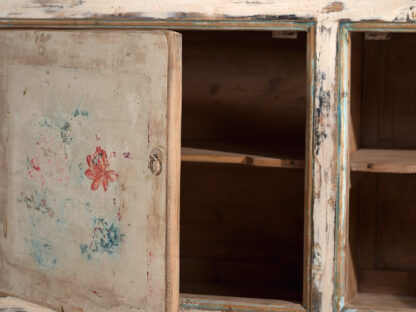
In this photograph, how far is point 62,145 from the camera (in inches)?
65.2

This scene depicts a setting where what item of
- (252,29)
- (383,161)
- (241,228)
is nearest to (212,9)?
(252,29)

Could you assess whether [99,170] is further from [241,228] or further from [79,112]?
[241,228]

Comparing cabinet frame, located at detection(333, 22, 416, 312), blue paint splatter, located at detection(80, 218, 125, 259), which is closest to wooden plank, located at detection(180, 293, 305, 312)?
cabinet frame, located at detection(333, 22, 416, 312)

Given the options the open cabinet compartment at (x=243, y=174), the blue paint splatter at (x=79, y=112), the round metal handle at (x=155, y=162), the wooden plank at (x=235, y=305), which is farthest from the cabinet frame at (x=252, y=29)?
the open cabinet compartment at (x=243, y=174)

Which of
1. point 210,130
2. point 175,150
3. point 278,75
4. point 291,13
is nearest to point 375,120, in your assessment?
point 278,75

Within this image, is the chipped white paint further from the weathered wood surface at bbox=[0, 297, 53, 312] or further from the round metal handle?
the weathered wood surface at bbox=[0, 297, 53, 312]

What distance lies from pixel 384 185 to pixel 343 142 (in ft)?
2.07

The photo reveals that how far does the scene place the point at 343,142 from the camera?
1.66 metres

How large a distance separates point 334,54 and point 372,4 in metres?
0.14

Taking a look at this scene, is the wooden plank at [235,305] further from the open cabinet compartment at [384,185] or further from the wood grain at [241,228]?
the wood grain at [241,228]

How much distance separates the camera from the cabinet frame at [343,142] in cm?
162

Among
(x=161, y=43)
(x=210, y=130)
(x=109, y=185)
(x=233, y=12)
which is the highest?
(x=233, y=12)

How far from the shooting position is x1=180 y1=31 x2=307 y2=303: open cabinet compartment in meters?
2.29

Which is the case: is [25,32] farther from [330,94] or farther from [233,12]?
[330,94]
